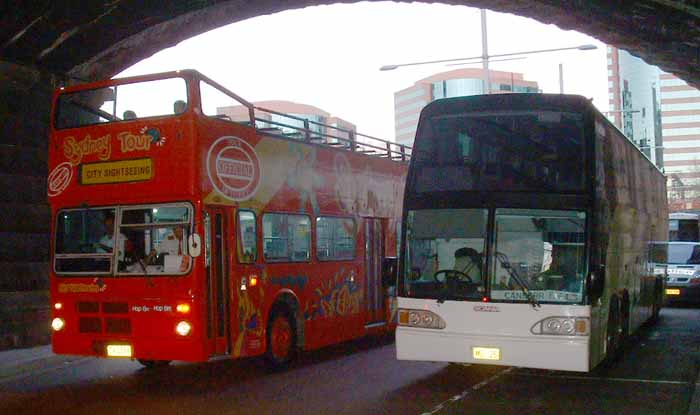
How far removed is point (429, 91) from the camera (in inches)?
5974

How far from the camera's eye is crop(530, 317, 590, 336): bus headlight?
9828 millimetres

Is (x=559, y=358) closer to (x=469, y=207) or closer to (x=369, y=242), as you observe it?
(x=469, y=207)

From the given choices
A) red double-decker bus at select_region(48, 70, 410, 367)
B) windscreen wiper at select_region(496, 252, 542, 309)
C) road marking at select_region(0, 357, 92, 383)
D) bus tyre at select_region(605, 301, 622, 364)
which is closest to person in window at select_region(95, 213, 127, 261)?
red double-decker bus at select_region(48, 70, 410, 367)

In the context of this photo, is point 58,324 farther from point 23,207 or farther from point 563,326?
point 563,326

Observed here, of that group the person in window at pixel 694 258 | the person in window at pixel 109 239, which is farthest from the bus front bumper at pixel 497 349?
the person in window at pixel 694 258

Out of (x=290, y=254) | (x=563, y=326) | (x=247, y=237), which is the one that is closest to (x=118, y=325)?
(x=247, y=237)

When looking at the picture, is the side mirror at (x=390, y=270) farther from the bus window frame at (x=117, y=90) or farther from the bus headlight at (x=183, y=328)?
the bus window frame at (x=117, y=90)

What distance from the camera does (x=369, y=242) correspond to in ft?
51.7

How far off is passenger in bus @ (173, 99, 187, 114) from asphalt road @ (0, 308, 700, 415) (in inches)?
141

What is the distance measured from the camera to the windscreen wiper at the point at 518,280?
32.9ft

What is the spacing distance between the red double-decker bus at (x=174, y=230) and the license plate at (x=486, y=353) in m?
1.76

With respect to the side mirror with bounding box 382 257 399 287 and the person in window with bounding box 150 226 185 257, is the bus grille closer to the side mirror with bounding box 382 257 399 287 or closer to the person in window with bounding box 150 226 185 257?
the person in window with bounding box 150 226 185 257

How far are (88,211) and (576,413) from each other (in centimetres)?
666

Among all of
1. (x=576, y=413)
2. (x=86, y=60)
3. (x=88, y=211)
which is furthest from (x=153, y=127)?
(x=86, y=60)
